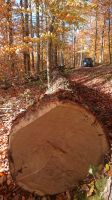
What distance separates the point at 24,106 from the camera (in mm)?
10211

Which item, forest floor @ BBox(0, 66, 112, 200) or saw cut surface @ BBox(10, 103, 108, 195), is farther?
forest floor @ BBox(0, 66, 112, 200)

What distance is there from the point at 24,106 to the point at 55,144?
16.7ft

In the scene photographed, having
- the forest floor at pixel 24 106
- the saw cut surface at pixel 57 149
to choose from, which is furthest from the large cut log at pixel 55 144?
the forest floor at pixel 24 106

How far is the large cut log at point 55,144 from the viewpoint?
197 inches

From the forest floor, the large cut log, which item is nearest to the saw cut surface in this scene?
the large cut log

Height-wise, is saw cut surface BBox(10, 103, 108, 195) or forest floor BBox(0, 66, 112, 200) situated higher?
saw cut surface BBox(10, 103, 108, 195)

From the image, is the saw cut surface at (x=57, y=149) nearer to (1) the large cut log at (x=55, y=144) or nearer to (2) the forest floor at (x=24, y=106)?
(1) the large cut log at (x=55, y=144)

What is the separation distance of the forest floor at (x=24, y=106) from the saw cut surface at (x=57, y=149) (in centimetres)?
18

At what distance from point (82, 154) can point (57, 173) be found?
→ 51 cm

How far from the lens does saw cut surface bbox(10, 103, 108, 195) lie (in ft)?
16.5

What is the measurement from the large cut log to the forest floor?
0.17m

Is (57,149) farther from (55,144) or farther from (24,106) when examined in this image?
(24,106)

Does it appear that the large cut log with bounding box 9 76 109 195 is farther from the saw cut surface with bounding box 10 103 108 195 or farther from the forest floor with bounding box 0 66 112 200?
the forest floor with bounding box 0 66 112 200

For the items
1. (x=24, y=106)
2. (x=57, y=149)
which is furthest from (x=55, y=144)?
(x=24, y=106)
